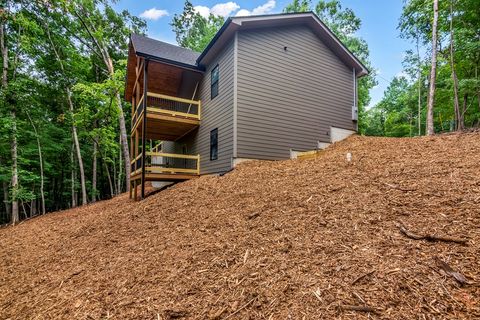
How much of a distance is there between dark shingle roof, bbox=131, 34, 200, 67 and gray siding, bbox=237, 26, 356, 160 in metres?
3.28

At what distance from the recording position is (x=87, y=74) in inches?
711

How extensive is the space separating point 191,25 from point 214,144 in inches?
852

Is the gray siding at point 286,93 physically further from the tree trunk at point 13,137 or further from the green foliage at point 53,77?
the tree trunk at point 13,137

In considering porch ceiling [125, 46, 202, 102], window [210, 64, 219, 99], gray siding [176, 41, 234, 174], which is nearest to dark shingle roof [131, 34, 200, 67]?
porch ceiling [125, 46, 202, 102]

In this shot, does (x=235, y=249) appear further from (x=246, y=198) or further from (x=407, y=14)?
(x=407, y=14)

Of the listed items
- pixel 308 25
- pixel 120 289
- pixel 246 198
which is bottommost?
pixel 120 289

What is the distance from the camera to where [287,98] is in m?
10.2

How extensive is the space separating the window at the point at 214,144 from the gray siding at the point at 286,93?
4.81 feet

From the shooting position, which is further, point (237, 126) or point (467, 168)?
point (237, 126)

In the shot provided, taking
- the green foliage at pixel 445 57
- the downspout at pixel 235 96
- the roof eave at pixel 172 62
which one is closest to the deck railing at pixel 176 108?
the roof eave at pixel 172 62

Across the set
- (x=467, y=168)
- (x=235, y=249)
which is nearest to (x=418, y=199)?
(x=467, y=168)

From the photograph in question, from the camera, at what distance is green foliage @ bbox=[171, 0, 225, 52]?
82.2 ft

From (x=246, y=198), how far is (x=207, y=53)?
7.70 m

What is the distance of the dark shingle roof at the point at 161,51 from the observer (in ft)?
32.7
